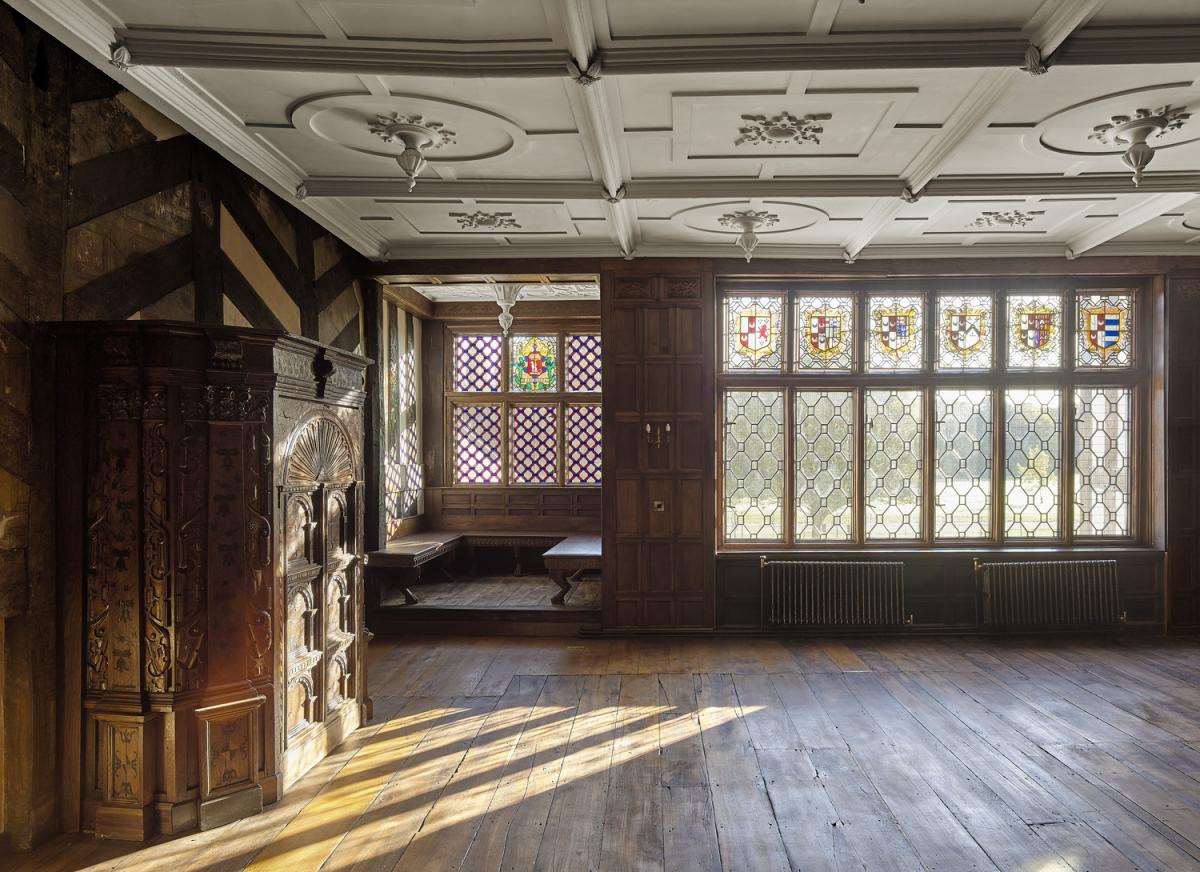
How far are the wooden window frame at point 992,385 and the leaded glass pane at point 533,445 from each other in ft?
8.20

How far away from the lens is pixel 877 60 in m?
3.18

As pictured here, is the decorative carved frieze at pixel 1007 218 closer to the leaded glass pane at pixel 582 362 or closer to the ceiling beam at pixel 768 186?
the ceiling beam at pixel 768 186

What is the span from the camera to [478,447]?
29.1ft

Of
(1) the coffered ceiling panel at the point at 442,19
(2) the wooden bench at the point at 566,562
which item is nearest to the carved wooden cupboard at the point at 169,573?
(1) the coffered ceiling panel at the point at 442,19

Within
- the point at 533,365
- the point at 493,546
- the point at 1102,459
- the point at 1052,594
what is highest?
the point at 533,365

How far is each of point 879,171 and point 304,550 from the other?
388 centimetres

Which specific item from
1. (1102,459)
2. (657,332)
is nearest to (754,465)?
(657,332)

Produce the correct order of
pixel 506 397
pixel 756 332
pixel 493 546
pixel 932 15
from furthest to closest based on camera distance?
pixel 506 397 → pixel 493 546 → pixel 756 332 → pixel 932 15

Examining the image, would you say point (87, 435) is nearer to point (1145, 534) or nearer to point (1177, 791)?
point (1177, 791)

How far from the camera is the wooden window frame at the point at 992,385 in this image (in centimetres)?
686

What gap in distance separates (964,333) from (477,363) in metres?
4.99

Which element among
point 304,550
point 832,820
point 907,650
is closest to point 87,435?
point 304,550

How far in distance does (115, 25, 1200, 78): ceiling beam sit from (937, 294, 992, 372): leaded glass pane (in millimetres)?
3892

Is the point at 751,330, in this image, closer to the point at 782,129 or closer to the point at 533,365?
the point at 533,365
